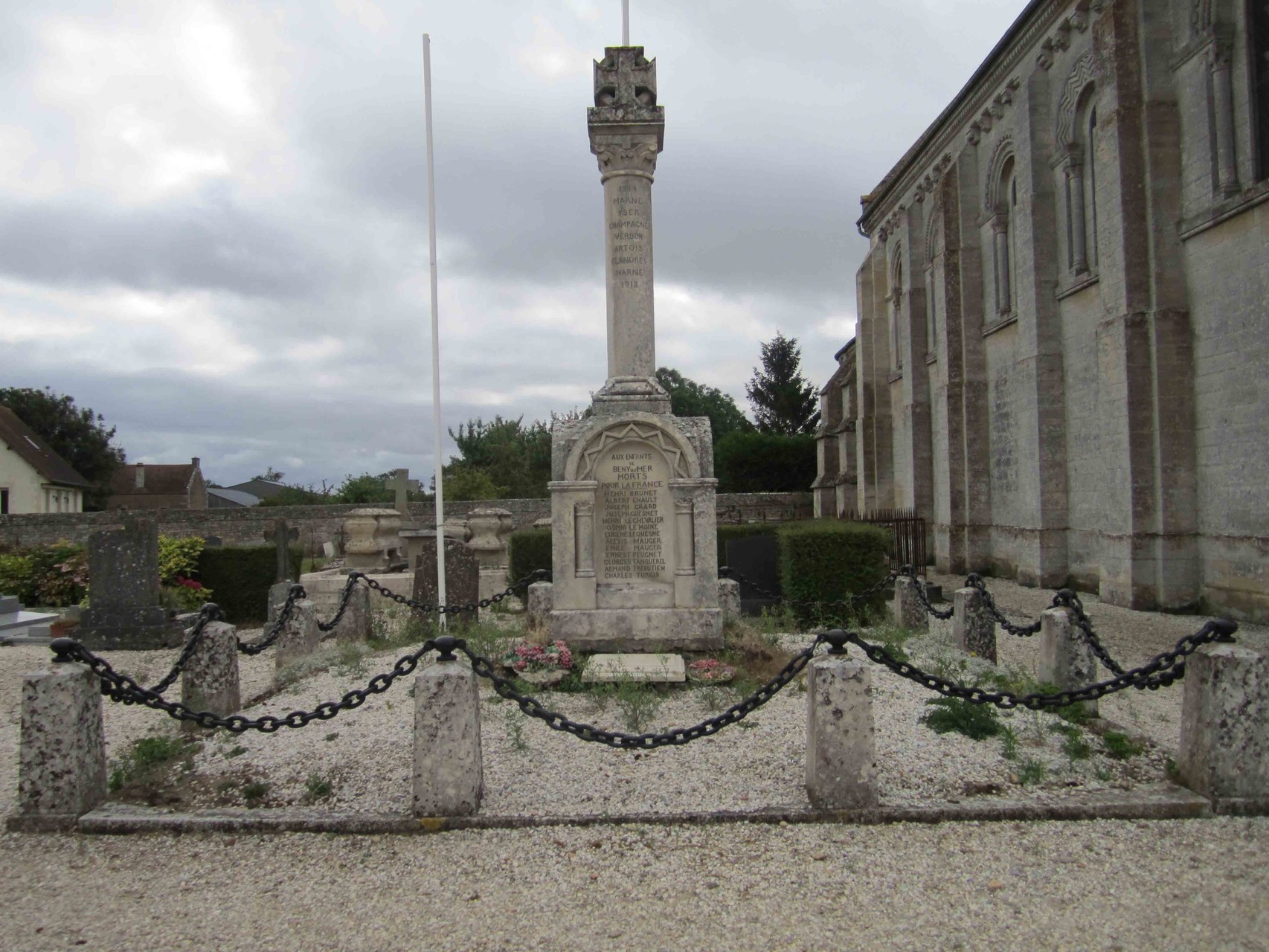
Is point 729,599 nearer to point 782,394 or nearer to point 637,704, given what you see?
point 637,704

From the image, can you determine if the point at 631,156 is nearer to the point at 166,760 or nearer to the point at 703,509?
the point at 703,509

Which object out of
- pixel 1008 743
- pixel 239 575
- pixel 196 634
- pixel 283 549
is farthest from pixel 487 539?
pixel 1008 743

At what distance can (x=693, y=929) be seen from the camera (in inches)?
116

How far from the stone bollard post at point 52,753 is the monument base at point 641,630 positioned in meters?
3.71

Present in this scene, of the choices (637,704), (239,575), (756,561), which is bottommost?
(637,704)

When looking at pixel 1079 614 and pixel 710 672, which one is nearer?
pixel 1079 614

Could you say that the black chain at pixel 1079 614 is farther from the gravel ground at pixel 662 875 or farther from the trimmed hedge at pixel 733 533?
the trimmed hedge at pixel 733 533

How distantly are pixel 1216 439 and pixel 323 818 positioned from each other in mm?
11056

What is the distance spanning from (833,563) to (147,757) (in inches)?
279

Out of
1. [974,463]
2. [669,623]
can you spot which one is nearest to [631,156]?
[669,623]

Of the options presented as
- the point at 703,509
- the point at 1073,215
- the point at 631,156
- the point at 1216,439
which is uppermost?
the point at 1073,215

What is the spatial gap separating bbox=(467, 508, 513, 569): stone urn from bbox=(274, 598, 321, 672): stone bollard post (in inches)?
277

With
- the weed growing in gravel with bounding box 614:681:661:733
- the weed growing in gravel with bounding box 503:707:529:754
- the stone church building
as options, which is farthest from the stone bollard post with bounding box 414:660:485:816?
the stone church building

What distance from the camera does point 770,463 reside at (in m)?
33.2
